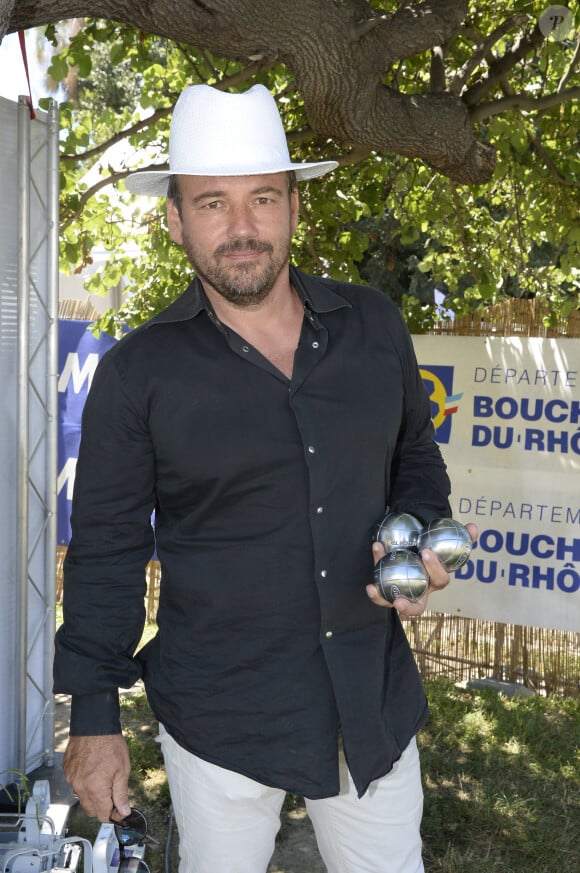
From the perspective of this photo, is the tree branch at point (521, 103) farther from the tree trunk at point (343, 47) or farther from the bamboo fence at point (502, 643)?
the bamboo fence at point (502, 643)

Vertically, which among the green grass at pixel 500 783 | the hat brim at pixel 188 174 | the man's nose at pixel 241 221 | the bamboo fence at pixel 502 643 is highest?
the hat brim at pixel 188 174

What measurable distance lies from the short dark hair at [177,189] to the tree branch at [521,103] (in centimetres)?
263

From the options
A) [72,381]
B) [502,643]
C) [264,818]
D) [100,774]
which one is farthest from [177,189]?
[72,381]

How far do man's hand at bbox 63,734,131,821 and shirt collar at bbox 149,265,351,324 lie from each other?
962 mm

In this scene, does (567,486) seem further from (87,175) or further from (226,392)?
(87,175)

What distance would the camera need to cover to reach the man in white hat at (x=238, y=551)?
6.82 ft

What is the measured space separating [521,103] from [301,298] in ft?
9.74

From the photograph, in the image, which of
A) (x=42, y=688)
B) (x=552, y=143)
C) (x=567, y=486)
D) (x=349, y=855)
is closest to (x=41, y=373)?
(x=42, y=688)

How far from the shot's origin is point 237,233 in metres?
2.10

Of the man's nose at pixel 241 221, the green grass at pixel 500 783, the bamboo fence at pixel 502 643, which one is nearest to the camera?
the man's nose at pixel 241 221

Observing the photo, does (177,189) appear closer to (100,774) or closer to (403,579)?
(403,579)

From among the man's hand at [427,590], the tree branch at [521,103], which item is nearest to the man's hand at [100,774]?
the man's hand at [427,590]

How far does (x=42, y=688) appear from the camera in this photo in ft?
13.8

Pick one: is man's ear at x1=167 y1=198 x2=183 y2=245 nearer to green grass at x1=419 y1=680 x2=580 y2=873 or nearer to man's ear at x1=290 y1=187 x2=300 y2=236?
man's ear at x1=290 y1=187 x2=300 y2=236
